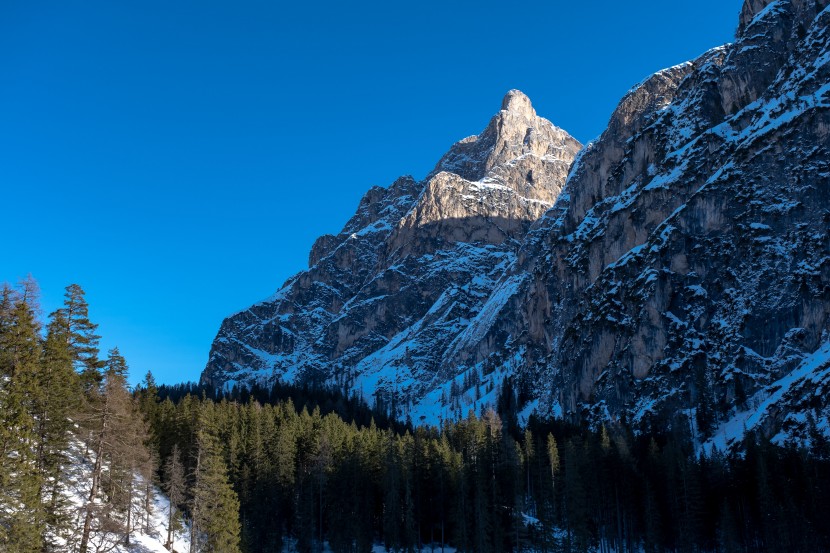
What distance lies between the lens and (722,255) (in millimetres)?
145500

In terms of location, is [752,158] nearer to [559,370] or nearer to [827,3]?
[827,3]

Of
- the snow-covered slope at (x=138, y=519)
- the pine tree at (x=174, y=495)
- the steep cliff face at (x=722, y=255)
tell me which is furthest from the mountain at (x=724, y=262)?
the snow-covered slope at (x=138, y=519)

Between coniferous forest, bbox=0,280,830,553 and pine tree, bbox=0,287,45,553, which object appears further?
coniferous forest, bbox=0,280,830,553

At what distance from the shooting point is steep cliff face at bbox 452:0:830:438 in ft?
412

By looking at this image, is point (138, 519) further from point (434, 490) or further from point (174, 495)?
point (434, 490)

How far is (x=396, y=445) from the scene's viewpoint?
8281 cm

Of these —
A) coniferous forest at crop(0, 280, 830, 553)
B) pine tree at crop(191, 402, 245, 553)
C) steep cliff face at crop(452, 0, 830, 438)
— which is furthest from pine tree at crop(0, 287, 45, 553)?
steep cliff face at crop(452, 0, 830, 438)

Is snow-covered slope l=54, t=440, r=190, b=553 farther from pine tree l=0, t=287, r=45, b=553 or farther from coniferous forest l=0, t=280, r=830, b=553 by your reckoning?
pine tree l=0, t=287, r=45, b=553

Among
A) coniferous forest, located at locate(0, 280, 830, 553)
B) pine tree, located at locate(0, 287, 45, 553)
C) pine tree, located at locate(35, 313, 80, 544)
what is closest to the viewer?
pine tree, located at locate(0, 287, 45, 553)

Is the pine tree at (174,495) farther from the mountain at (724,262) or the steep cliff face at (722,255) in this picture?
the steep cliff face at (722,255)

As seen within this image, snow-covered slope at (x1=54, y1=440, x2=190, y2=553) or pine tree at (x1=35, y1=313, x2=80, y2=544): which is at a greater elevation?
pine tree at (x1=35, y1=313, x2=80, y2=544)

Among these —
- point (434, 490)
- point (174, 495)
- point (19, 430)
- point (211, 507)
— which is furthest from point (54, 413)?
point (434, 490)

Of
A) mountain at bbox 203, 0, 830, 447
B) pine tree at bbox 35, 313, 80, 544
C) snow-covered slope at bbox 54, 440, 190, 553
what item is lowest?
snow-covered slope at bbox 54, 440, 190, 553

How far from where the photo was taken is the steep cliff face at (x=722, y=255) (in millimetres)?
125625
